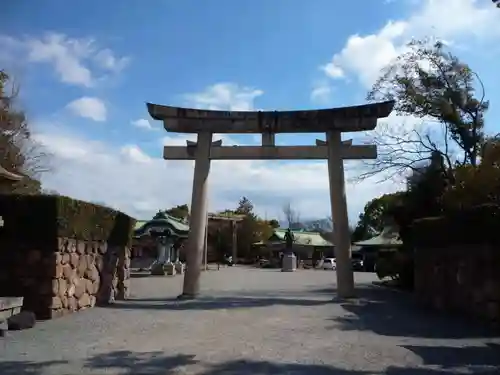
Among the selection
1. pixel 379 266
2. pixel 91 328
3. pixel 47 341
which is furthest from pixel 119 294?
pixel 379 266

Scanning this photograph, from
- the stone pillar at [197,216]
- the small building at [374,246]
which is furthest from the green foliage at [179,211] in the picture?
the stone pillar at [197,216]

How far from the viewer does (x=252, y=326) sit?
1065cm

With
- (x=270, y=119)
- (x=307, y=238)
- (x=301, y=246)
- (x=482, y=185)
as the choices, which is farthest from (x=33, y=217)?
(x=307, y=238)

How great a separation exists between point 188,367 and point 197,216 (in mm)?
10353

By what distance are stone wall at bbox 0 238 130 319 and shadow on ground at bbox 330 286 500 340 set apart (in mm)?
5555

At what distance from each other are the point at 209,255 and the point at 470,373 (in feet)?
184

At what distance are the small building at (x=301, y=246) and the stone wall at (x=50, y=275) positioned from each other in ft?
155

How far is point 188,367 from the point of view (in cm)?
688

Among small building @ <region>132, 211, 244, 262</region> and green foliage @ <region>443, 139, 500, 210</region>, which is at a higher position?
small building @ <region>132, 211, 244, 262</region>

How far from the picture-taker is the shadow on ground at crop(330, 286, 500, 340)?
990 centimetres

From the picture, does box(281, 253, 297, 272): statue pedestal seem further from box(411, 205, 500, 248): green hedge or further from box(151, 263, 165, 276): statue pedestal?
box(411, 205, 500, 248): green hedge

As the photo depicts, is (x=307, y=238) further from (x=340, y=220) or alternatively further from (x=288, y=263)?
(x=340, y=220)

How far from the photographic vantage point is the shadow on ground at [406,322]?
9.90 metres

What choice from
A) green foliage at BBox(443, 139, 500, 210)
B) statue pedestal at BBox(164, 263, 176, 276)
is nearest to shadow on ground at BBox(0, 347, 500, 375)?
green foliage at BBox(443, 139, 500, 210)
